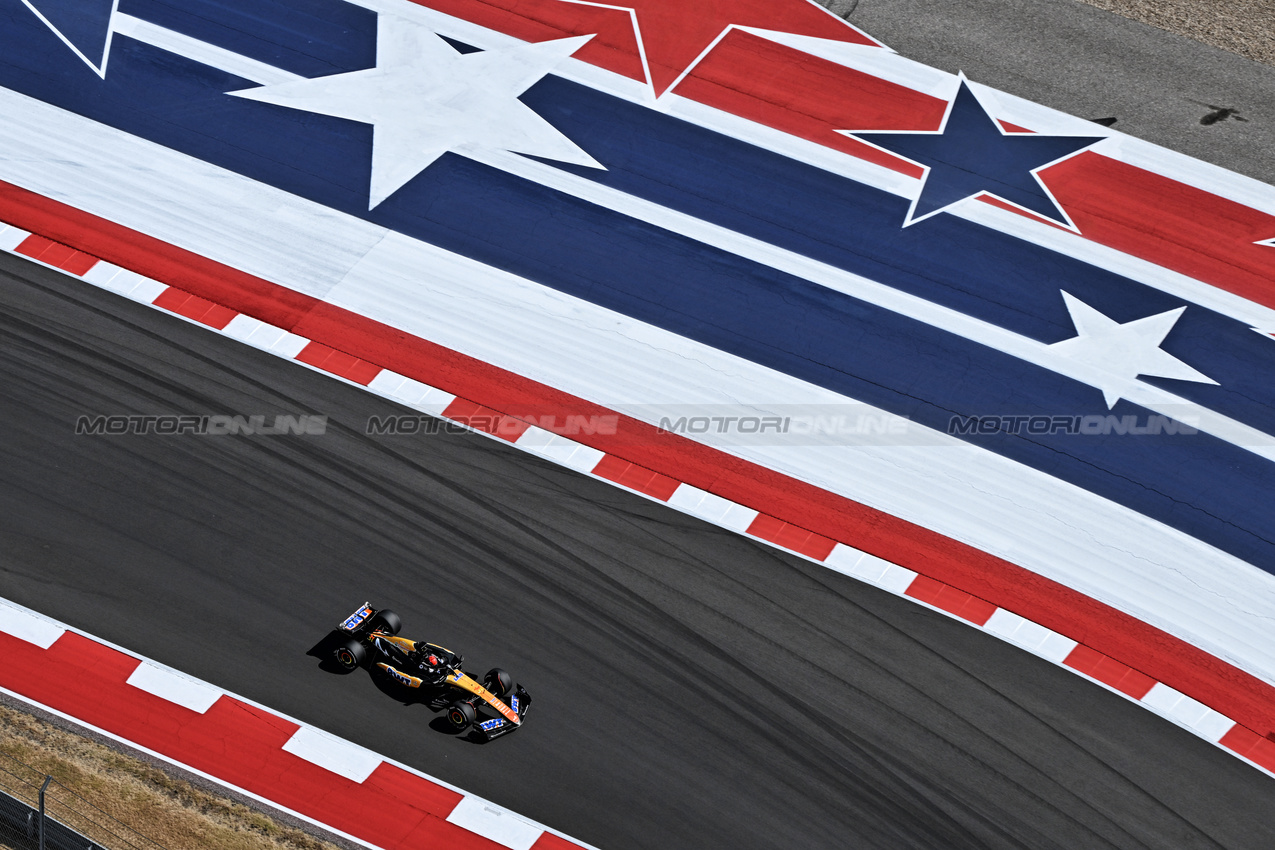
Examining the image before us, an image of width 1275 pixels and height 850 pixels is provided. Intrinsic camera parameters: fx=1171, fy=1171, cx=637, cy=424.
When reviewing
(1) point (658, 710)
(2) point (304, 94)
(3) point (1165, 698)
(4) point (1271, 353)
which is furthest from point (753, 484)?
(2) point (304, 94)

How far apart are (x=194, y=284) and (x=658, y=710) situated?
10.2m

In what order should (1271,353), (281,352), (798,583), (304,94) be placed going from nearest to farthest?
(798,583), (281,352), (1271,353), (304,94)

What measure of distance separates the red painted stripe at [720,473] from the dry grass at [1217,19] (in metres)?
13.8

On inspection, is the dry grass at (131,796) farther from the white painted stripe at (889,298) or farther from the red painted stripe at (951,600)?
the white painted stripe at (889,298)

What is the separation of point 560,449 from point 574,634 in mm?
3068

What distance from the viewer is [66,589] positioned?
15711mm

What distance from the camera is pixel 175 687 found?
1508cm

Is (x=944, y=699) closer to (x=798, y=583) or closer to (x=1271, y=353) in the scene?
(x=798, y=583)

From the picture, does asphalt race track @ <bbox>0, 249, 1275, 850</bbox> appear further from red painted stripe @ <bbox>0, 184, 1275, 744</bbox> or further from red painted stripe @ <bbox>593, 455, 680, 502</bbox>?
red painted stripe @ <bbox>0, 184, 1275, 744</bbox>

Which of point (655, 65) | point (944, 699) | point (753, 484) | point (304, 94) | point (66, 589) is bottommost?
point (66, 589)

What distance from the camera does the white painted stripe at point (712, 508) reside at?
56.1 ft

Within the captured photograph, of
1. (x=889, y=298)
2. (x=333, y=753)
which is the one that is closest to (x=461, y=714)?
(x=333, y=753)

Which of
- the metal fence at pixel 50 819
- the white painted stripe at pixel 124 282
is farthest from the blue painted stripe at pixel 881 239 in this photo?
the metal fence at pixel 50 819

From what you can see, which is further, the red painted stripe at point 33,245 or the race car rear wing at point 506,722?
the red painted stripe at point 33,245
